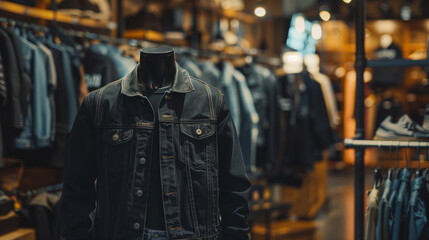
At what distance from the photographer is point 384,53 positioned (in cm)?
1011

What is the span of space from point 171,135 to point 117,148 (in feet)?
0.71

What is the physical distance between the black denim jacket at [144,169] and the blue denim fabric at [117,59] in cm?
167

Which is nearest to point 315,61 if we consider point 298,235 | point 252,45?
point 252,45

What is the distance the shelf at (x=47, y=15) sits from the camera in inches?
156

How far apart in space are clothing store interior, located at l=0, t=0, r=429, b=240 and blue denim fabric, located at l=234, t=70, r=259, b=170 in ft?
0.03

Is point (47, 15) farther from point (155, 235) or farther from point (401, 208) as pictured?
point (401, 208)

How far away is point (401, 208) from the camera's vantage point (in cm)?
241

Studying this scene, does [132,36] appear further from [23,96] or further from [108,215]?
[108,215]

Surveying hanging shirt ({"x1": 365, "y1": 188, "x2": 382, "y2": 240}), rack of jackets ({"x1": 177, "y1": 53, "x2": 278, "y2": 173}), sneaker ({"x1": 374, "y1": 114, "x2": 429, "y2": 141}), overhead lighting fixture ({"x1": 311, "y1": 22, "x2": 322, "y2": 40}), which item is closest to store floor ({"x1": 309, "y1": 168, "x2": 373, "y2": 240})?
rack of jackets ({"x1": 177, "y1": 53, "x2": 278, "y2": 173})

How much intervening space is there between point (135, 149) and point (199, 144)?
250 mm

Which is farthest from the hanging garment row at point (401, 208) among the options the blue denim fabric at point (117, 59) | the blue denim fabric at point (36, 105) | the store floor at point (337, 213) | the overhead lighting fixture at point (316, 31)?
the overhead lighting fixture at point (316, 31)

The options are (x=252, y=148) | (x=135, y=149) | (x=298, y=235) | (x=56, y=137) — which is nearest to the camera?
(x=135, y=149)

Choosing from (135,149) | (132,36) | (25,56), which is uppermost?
(132,36)

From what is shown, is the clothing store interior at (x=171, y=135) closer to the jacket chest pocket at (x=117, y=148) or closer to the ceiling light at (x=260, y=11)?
the jacket chest pocket at (x=117, y=148)
